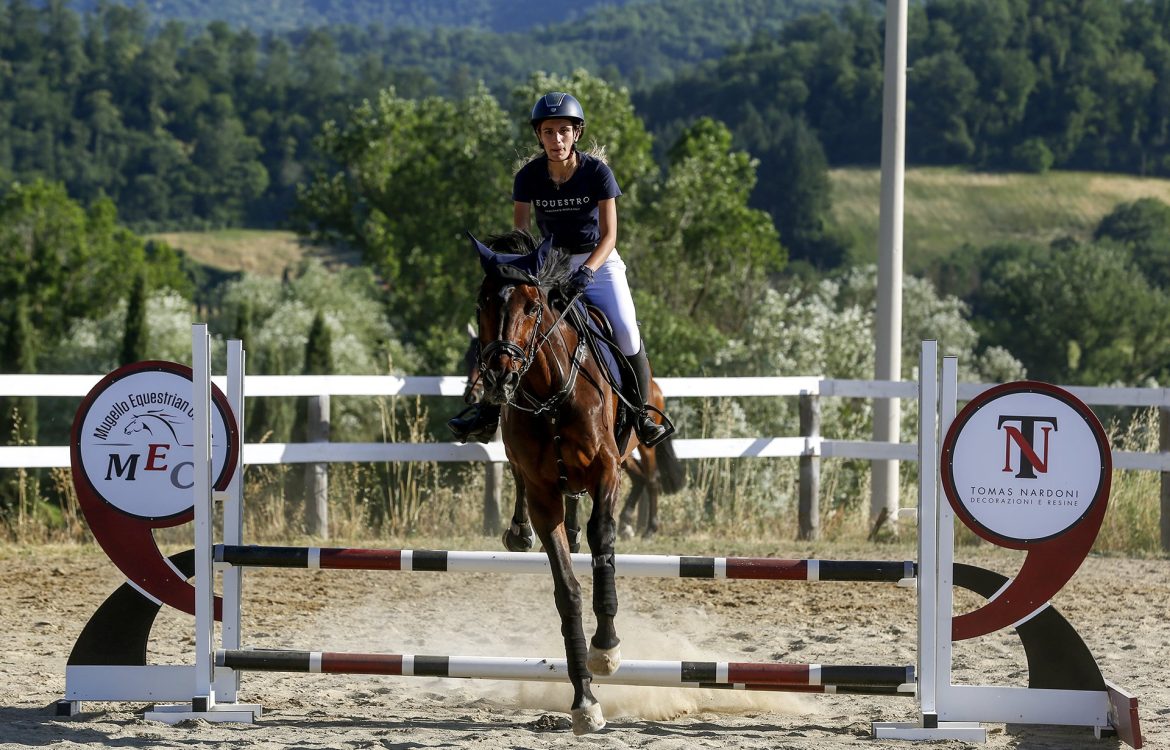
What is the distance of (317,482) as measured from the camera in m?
11.0

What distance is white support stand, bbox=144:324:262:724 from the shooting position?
18.8 ft

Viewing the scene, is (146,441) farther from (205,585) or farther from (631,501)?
(631,501)

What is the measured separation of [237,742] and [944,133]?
123 metres

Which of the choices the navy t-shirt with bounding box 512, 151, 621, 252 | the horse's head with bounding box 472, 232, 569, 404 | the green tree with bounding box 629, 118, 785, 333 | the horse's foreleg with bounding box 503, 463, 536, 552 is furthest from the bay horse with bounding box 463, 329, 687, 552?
the green tree with bounding box 629, 118, 785, 333

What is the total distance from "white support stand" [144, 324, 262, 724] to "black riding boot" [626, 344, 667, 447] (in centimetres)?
177

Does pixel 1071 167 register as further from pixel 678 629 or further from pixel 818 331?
pixel 678 629

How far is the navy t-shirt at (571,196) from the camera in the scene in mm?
6320

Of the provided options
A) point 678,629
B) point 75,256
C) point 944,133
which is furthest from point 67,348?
point 944,133

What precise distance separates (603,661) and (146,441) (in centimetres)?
216

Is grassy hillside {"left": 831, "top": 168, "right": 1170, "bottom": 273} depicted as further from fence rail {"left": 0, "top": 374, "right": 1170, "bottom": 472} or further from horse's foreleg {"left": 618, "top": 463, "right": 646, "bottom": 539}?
horse's foreleg {"left": 618, "top": 463, "right": 646, "bottom": 539}

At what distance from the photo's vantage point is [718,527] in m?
11.8

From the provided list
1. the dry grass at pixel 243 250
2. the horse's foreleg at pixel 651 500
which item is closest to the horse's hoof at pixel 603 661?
the horse's foreleg at pixel 651 500

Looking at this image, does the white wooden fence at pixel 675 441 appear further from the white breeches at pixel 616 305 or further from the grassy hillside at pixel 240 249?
the grassy hillside at pixel 240 249

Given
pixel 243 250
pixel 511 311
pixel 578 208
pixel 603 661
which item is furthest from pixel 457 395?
pixel 243 250
